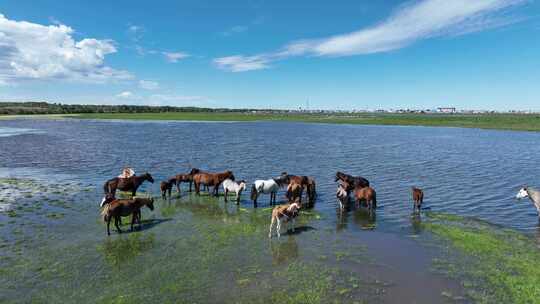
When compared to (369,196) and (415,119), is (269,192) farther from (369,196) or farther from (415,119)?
(415,119)

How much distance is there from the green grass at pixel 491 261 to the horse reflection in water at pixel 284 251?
4.05m

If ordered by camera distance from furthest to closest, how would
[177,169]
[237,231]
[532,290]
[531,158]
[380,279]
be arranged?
1. [531,158]
2. [177,169]
3. [237,231]
4. [380,279]
5. [532,290]

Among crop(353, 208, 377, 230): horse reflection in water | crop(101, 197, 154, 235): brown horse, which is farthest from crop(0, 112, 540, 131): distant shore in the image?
crop(101, 197, 154, 235): brown horse

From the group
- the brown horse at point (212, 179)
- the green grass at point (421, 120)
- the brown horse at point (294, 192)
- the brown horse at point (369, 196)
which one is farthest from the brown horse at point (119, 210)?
the green grass at point (421, 120)

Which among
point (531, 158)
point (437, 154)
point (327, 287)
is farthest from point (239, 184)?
point (531, 158)

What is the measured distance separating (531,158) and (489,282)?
94.1ft

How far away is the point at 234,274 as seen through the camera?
905cm

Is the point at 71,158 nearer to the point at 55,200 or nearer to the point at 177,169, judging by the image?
the point at 177,169

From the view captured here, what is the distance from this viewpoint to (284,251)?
10.6 meters

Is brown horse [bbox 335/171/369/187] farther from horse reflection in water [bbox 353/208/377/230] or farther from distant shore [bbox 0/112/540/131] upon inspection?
distant shore [bbox 0/112/540/131]

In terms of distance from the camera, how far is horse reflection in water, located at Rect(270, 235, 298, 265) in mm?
10023

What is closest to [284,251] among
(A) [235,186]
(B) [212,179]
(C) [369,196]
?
(C) [369,196]

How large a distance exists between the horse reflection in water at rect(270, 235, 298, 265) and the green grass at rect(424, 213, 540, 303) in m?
4.05

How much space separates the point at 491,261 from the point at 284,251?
5.78m
